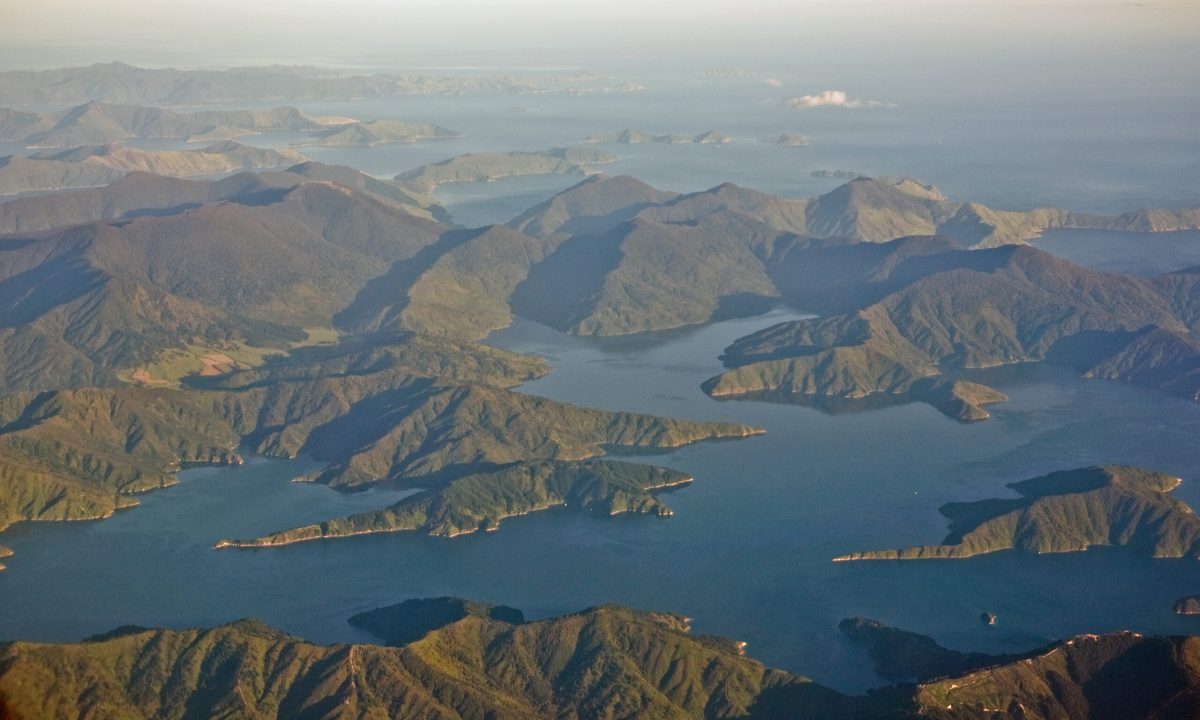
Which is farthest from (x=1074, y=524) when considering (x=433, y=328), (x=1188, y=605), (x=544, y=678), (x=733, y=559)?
(x=433, y=328)

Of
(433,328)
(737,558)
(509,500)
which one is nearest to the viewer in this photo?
(737,558)

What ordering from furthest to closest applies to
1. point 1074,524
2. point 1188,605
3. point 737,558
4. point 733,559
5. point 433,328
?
point 433,328 < point 1074,524 < point 737,558 < point 733,559 < point 1188,605

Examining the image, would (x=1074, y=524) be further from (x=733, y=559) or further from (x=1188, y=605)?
(x=733, y=559)

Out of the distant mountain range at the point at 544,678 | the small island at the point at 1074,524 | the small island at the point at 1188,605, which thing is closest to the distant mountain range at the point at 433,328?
the small island at the point at 1074,524

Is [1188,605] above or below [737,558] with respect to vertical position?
above

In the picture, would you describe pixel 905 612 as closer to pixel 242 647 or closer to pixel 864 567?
pixel 864 567

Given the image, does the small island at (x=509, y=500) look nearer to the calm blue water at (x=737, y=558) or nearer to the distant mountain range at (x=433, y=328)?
the distant mountain range at (x=433, y=328)

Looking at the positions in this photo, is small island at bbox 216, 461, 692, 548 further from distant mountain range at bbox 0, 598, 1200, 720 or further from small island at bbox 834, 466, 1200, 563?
distant mountain range at bbox 0, 598, 1200, 720

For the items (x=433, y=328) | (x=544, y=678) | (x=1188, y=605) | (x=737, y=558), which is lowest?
(x=737, y=558)
